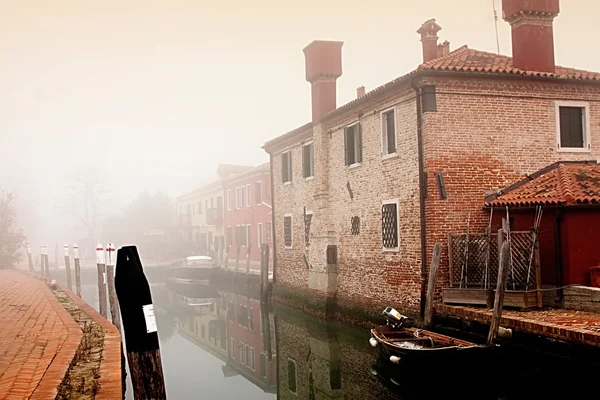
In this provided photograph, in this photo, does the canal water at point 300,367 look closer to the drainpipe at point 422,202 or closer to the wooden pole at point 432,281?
the wooden pole at point 432,281

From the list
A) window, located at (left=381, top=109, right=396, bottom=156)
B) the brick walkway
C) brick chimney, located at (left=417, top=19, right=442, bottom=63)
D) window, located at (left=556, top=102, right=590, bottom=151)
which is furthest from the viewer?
brick chimney, located at (left=417, top=19, right=442, bottom=63)

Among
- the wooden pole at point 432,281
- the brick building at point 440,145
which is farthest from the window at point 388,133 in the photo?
the wooden pole at point 432,281

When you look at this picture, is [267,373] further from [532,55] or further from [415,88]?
[532,55]

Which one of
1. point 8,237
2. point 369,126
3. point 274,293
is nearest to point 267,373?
point 369,126

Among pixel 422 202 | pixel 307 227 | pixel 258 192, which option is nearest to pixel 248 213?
pixel 258 192

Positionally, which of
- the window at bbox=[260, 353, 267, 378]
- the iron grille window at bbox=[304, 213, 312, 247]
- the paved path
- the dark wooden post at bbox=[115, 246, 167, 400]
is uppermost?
the iron grille window at bbox=[304, 213, 312, 247]

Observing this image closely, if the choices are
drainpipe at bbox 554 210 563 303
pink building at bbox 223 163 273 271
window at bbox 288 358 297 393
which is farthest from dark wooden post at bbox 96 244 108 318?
pink building at bbox 223 163 273 271

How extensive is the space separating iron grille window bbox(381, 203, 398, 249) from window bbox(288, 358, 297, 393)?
4.15 metres

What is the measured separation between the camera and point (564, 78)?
53.4 ft

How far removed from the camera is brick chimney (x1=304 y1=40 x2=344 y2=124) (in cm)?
2212

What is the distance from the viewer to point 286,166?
2541cm

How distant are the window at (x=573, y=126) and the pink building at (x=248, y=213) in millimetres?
20864

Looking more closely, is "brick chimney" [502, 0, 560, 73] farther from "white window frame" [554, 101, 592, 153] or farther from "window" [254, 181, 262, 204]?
"window" [254, 181, 262, 204]

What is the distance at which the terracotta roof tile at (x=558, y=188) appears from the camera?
44.8 feet
